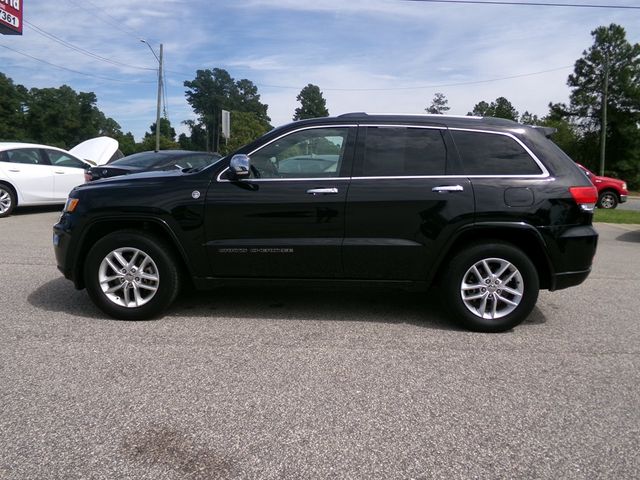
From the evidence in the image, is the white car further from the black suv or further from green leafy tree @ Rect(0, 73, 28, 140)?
green leafy tree @ Rect(0, 73, 28, 140)

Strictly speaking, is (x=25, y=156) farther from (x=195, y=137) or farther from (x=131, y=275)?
(x=195, y=137)

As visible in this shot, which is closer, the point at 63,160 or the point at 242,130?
the point at 63,160

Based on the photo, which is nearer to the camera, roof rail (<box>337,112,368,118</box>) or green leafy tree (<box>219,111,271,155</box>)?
roof rail (<box>337,112,368,118</box>)

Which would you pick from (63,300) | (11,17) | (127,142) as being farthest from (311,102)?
(63,300)

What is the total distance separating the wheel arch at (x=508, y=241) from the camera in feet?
14.4

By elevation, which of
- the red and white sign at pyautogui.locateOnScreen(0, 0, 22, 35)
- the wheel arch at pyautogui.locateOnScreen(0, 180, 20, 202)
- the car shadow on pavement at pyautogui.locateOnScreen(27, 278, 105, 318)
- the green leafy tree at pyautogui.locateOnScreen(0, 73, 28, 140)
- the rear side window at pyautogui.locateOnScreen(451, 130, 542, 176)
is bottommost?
the car shadow on pavement at pyautogui.locateOnScreen(27, 278, 105, 318)

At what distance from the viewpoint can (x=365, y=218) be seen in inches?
175

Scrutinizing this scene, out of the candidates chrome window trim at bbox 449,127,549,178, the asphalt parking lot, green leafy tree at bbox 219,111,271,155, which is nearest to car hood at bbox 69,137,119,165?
the asphalt parking lot

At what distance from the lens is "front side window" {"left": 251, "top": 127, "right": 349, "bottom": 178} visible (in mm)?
4602

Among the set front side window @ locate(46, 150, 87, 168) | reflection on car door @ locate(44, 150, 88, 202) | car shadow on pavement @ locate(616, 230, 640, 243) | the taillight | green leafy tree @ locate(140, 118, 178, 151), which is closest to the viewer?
the taillight

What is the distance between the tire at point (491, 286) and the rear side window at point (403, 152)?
0.79 meters

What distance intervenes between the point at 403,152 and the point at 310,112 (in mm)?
100077

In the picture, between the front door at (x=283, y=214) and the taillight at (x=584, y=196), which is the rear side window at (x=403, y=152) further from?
the taillight at (x=584, y=196)

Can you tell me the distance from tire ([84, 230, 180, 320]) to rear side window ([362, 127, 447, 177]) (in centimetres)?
192
